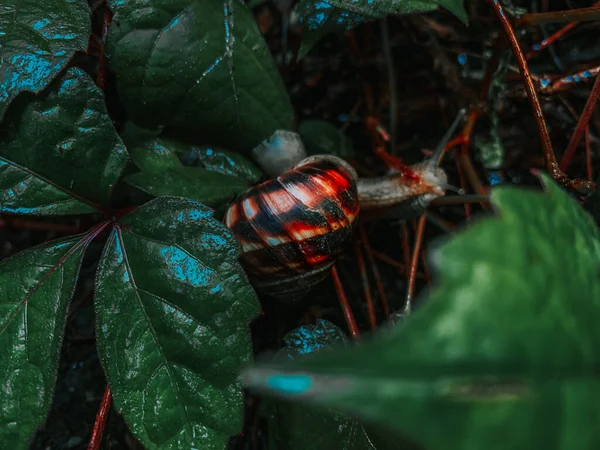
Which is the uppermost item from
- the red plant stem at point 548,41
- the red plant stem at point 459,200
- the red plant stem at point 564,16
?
the red plant stem at point 564,16

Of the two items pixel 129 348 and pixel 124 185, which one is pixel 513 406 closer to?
pixel 129 348

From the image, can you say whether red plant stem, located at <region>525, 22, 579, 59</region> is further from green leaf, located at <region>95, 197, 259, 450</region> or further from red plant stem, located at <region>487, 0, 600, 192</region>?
green leaf, located at <region>95, 197, 259, 450</region>

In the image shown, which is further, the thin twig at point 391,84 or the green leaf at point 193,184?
the thin twig at point 391,84

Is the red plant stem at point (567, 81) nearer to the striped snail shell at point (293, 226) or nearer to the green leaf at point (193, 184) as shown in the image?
the striped snail shell at point (293, 226)

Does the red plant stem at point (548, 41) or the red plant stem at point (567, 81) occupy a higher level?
the red plant stem at point (548, 41)

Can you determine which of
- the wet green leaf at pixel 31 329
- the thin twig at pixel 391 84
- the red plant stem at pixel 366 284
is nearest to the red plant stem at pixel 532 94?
the thin twig at pixel 391 84
